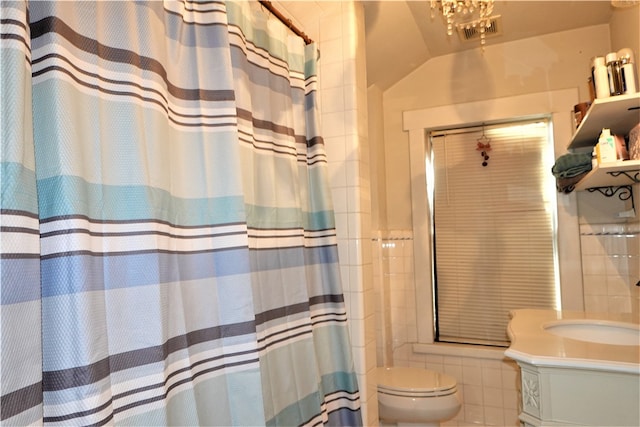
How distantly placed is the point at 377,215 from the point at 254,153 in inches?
55.6

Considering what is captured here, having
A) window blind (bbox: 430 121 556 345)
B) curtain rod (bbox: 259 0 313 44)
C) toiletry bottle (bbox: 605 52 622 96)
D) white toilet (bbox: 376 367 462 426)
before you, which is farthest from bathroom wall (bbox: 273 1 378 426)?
window blind (bbox: 430 121 556 345)

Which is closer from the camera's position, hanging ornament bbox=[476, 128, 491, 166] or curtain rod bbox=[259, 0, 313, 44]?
curtain rod bbox=[259, 0, 313, 44]

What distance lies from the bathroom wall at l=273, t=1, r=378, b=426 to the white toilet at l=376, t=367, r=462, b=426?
0.83ft

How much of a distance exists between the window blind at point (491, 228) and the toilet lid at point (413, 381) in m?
0.54

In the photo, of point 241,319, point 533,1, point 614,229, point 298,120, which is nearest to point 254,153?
point 298,120

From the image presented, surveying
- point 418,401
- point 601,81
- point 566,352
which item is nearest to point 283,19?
point 601,81

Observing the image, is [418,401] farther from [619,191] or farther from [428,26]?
[428,26]

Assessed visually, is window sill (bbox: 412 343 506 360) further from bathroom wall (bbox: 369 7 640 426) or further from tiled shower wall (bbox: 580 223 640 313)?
tiled shower wall (bbox: 580 223 640 313)

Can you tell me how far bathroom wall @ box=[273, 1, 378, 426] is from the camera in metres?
1.74

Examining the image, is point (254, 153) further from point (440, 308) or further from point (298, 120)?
point (440, 308)

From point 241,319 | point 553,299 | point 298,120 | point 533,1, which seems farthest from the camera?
point 553,299

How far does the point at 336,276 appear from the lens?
5.31 ft

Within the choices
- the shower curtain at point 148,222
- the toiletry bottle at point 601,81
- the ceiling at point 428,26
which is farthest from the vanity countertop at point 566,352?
the ceiling at point 428,26

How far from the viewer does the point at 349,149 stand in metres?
1.77
